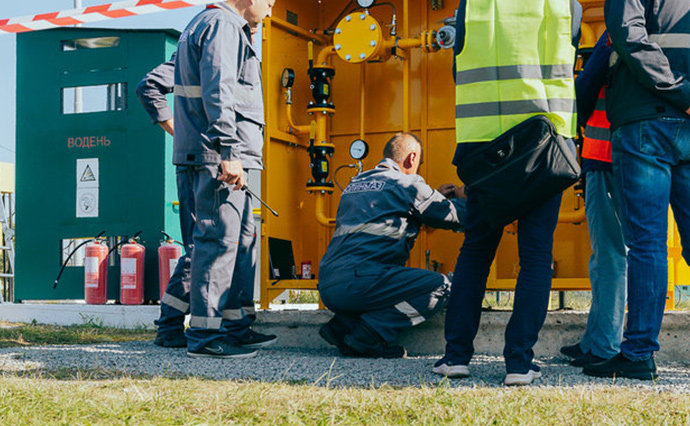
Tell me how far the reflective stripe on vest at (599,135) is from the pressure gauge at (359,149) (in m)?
2.17

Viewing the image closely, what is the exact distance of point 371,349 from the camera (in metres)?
4.55

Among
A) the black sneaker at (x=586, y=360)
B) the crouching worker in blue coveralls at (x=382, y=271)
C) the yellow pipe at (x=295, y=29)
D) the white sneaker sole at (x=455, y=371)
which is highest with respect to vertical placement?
the yellow pipe at (x=295, y=29)

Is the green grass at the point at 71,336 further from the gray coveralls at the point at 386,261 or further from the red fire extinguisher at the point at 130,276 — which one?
the gray coveralls at the point at 386,261

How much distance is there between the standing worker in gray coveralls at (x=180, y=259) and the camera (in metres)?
4.83

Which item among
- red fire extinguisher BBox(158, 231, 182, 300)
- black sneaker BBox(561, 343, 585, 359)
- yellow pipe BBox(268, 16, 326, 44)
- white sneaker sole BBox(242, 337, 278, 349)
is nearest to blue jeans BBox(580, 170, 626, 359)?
black sneaker BBox(561, 343, 585, 359)

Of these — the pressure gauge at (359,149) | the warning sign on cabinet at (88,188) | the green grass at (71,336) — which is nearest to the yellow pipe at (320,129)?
the pressure gauge at (359,149)

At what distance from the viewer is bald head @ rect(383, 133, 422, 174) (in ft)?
15.7

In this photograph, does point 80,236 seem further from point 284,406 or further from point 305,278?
point 284,406

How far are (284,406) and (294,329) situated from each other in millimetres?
2487

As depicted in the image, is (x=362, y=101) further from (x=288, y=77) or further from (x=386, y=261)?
(x=386, y=261)

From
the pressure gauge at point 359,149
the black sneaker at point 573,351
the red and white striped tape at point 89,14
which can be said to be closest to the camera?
the black sneaker at point 573,351

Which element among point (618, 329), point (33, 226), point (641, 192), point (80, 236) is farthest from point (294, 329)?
point (33, 226)

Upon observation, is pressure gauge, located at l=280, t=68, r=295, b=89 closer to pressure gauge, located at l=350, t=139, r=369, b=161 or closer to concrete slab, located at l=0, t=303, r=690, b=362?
pressure gauge, located at l=350, t=139, r=369, b=161

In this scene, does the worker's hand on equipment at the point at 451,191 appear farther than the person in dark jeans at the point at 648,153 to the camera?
Yes
